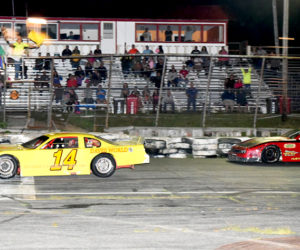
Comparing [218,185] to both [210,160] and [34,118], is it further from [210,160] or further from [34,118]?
[34,118]

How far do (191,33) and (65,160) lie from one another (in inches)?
910

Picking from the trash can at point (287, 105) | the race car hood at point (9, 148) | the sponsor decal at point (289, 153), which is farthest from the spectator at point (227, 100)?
the race car hood at point (9, 148)

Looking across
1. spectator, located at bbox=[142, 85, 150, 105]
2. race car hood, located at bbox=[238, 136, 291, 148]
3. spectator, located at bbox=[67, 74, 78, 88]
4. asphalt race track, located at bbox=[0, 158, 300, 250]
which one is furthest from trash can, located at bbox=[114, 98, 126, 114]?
asphalt race track, located at bbox=[0, 158, 300, 250]

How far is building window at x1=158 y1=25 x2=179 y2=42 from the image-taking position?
113 feet

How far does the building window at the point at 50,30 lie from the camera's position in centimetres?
3351

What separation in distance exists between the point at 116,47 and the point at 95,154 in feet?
69.9

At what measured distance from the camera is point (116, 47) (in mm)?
34156

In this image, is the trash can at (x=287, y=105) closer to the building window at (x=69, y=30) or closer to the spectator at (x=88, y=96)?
the spectator at (x=88, y=96)

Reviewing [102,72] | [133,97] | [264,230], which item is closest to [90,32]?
[102,72]

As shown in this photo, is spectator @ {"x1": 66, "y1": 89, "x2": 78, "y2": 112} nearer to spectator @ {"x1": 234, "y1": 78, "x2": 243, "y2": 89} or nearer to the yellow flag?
spectator @ {"x1": 234, "y1": 78, "x2": 243, "y2": 89}

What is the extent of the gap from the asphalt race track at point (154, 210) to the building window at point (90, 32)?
21.2 metres

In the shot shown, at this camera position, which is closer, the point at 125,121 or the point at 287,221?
the point at 287,221

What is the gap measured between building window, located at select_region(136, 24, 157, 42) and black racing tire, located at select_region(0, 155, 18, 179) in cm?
2178

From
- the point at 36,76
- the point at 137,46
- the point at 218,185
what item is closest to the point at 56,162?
the point at 218,185
